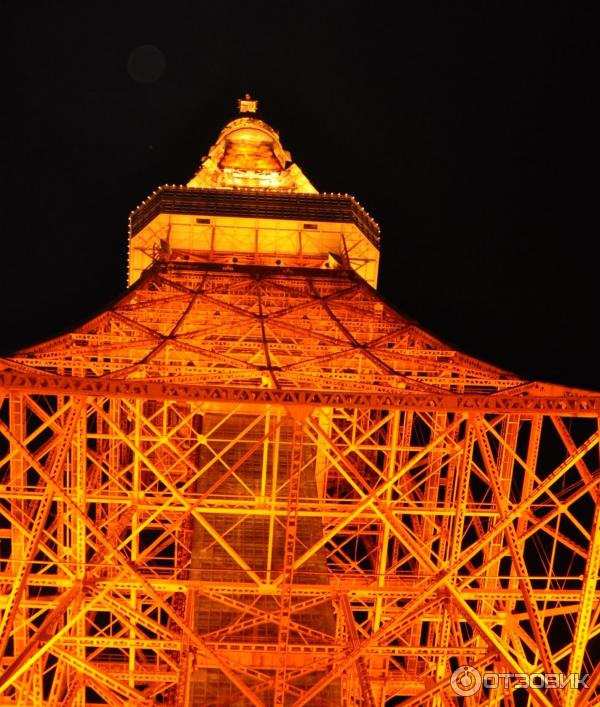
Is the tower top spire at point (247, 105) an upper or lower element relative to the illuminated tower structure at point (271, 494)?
upper

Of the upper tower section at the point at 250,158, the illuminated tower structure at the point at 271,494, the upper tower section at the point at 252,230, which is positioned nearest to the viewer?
the illuminated tower structure at the point at 271,494

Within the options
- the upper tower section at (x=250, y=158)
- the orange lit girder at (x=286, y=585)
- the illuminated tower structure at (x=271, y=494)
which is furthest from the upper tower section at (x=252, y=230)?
the upper tower section at (x=250, y=158)

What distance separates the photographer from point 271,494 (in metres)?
21.9

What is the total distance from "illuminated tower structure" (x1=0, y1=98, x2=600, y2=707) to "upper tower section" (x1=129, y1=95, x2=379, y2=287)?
9cm

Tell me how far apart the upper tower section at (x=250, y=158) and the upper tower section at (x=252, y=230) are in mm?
11874

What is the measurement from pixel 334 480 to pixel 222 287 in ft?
27.9

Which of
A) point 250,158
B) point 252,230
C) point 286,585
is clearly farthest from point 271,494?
point 250,158

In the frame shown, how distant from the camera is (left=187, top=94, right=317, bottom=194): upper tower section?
4928 centimetres

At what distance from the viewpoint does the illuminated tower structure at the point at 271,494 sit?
49.3 ft

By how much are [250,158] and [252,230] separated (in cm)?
1655

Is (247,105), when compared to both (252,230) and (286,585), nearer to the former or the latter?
(252,230)

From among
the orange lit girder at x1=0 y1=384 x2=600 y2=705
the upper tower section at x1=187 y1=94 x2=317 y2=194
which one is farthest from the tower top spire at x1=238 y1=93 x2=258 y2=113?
the orange lit girder at x1=0 y1=384 x2=600 y2=705

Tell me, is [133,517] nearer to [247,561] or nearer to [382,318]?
[247,561]

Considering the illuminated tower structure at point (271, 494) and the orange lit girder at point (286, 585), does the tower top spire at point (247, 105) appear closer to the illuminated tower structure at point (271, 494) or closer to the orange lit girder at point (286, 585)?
the illuminated tower structure at point (271, 494)
